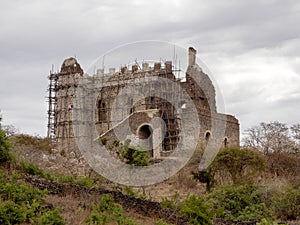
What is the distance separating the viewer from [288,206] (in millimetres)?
17797

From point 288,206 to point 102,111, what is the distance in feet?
72.3

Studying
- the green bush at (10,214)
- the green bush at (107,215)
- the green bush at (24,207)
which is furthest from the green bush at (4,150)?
the green bush at (10,214)

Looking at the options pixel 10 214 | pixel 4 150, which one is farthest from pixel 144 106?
pixel 10 214

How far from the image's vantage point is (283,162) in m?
27.5

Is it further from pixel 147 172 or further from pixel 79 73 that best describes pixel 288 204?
pixel 79 73

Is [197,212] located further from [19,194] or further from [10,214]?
[10,214]

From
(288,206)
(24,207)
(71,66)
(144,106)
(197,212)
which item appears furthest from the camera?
(71,66)

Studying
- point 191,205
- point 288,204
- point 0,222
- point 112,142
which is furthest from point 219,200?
point 112,142

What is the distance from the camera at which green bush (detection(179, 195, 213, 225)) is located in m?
12.5

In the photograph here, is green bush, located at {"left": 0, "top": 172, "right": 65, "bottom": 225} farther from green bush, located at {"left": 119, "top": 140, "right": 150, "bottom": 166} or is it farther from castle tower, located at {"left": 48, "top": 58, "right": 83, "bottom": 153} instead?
castle tower, located at {"left": 48, "top": 58, "right": 83, "bottom": 153}

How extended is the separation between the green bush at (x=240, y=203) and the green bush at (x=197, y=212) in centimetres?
377

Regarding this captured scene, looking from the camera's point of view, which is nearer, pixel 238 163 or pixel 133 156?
pixel 238 163

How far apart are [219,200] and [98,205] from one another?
6.91 metres

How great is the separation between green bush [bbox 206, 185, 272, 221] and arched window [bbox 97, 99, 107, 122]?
2006 centimetres
